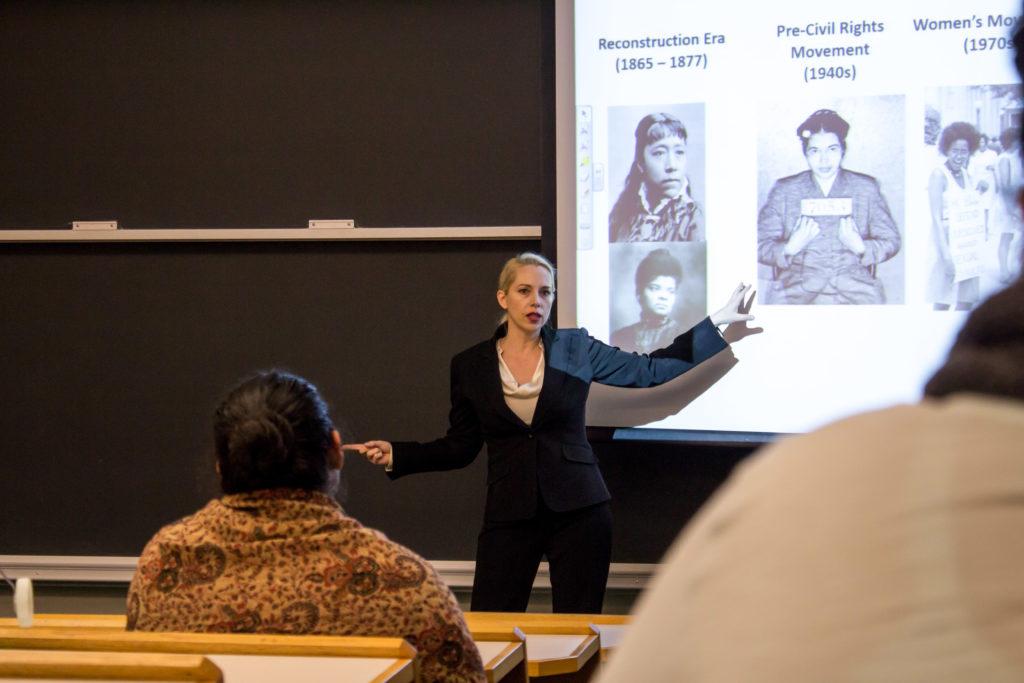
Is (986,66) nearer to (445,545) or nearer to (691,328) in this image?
(691,328)

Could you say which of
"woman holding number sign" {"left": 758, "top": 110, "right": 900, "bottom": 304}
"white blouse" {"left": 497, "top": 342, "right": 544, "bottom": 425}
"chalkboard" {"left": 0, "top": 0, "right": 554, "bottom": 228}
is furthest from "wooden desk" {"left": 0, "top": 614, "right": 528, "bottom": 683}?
"chalkboard" {"left": 0, "top": 0, "right": 554, "bottom": 228}

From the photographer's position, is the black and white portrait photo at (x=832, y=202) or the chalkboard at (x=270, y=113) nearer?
the black and white portrait photo at (x=832, y=202)

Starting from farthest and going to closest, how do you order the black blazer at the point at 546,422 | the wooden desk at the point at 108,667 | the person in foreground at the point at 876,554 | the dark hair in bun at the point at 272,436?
the black blazer at the point at 546,422 < the dark hair in bun at the point at 272,436 < the wooden desk at the point at 108,667 < the person in foreground at the point at 876,554

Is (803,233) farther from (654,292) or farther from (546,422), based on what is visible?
(546,422)

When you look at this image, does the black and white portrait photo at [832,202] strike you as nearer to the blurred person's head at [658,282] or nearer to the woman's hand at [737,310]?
the woman's hand at [737,310]

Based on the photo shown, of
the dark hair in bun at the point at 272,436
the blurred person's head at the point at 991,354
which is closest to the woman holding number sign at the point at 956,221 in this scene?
the dark hair in bun at the point at 272,436

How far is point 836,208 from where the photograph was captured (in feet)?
→ 13.1

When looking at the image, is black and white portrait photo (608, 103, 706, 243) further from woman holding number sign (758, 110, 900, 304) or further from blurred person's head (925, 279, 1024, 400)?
blurred person's head (925, 279, 1024, 400)

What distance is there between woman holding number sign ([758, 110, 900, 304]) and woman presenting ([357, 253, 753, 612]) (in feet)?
2.62

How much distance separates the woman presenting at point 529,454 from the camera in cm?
379

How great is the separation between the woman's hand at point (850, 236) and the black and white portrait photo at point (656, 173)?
1.61ft

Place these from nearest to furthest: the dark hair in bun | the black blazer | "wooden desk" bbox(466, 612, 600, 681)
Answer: the dark hair in bun, "wooden desk" bbox(466, 612, 600, 681), the black blazer

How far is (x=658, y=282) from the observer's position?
4.18m

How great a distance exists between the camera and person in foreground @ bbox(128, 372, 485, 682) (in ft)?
5.90
